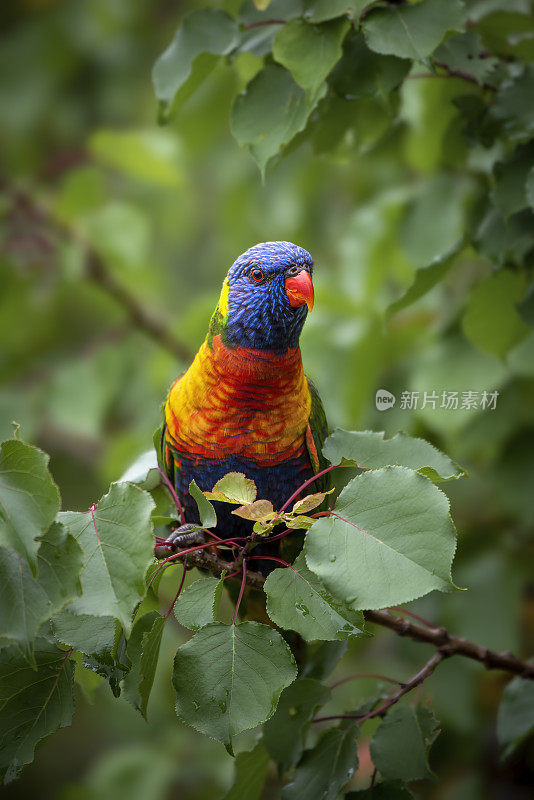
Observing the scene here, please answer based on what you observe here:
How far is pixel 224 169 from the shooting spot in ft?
11.7

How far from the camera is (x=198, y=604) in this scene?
1130 millimetres

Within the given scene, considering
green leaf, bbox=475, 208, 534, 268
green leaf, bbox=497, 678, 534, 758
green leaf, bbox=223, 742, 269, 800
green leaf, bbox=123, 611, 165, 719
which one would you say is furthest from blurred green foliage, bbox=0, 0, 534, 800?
green leaf, bbox=497, 678, 534, 758

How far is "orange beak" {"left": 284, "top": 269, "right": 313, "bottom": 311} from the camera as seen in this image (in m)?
1.43

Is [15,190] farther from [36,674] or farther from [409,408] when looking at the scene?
[36,674]

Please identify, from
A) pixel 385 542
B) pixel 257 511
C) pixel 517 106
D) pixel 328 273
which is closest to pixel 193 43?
pixel 517 106

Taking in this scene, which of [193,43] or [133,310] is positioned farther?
[133,310]

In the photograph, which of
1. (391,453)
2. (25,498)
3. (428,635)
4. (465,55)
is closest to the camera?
→ (25,498)

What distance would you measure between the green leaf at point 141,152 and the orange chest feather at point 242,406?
1.34 m

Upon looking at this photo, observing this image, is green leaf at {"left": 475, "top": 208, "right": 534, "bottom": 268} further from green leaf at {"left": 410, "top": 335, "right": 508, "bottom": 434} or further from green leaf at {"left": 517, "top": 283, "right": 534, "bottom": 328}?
green leaf at {"left": 410, "top": 335, "right": 508, "bottom": 434}

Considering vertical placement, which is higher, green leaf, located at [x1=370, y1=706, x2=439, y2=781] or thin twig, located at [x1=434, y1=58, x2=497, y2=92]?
thin twig, located at [x1=434, y1=58, x2=497, y2=92]

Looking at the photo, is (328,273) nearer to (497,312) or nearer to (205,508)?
(497,312)

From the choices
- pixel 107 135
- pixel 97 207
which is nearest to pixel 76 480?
pixel 97 207

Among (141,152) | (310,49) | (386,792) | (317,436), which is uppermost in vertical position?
(310,49)

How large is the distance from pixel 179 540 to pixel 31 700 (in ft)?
1.21
